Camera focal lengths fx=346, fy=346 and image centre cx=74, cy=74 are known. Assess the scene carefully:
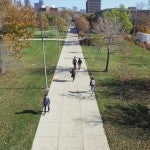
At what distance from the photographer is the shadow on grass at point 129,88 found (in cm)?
2702

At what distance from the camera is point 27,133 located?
1933cm

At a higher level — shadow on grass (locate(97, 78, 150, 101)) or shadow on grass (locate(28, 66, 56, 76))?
shadow on grass (locate(97, 78, 150, 101))

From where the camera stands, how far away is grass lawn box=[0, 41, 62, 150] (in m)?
18.8

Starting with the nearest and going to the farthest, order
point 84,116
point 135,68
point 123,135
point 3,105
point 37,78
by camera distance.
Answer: point 123,135 < point 84,116 < point 3,105 < point 37,78 < point 135,68

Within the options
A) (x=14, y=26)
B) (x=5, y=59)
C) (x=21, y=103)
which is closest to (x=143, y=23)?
(x=14, y=26)

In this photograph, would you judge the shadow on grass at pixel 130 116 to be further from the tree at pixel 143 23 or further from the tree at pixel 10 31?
the tree at pixel 143 23

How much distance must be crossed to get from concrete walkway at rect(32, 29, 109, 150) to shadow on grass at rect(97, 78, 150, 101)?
1555 mm

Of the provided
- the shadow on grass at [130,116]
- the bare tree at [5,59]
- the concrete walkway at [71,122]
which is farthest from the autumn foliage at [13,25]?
the shadow on grass at [130,116]

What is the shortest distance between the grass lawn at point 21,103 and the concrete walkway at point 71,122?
0.71m

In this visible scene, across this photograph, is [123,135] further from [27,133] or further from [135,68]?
[135,68]

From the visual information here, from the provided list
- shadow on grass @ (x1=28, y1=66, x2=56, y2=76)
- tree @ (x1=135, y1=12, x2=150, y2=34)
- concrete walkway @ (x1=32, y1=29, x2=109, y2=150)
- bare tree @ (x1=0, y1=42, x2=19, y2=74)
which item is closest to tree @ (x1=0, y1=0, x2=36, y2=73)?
bare tree @ (x1=0, y1=42, x2=19, y2=74)

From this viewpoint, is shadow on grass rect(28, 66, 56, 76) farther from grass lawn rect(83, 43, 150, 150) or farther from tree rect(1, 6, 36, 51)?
grass lawn rect(83, 43, 150, 150)

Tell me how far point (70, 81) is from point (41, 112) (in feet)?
31.4

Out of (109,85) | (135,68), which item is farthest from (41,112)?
Answer: (135,68)
